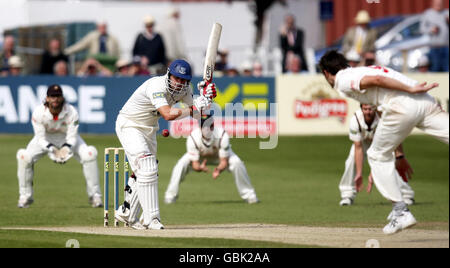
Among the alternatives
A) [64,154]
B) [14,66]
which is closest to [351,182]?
[64,154]

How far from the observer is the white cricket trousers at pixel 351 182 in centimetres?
1518

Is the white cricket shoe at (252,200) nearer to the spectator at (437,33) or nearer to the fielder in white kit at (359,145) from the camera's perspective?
the fielder in white kit at (359,145)

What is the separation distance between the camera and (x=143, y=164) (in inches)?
451

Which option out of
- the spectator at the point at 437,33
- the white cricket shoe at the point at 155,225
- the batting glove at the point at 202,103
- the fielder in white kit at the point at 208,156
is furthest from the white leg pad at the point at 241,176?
the spectator at the point at 437,33

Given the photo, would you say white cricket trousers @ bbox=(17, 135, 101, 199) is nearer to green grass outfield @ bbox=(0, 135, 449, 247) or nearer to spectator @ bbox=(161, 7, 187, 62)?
green grass outfield @ bbox=(0, 135, 449, 247)

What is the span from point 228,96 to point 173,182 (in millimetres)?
7758

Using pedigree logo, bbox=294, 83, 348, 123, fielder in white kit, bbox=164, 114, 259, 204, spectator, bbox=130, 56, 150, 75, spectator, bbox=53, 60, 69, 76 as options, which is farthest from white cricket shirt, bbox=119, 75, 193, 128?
spectator, bbox=53, 60, 69, 76

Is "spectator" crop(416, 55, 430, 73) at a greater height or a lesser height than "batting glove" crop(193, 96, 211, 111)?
greater

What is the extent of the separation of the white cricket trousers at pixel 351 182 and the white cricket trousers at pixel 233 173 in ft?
4.69

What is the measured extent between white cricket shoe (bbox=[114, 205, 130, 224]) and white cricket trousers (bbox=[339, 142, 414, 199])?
14.2ft

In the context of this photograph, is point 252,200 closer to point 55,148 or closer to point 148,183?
point 55,148

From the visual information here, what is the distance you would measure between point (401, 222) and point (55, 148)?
6.36m

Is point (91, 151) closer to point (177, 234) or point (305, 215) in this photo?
point (305, 215)

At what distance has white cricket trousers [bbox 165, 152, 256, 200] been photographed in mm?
15418
